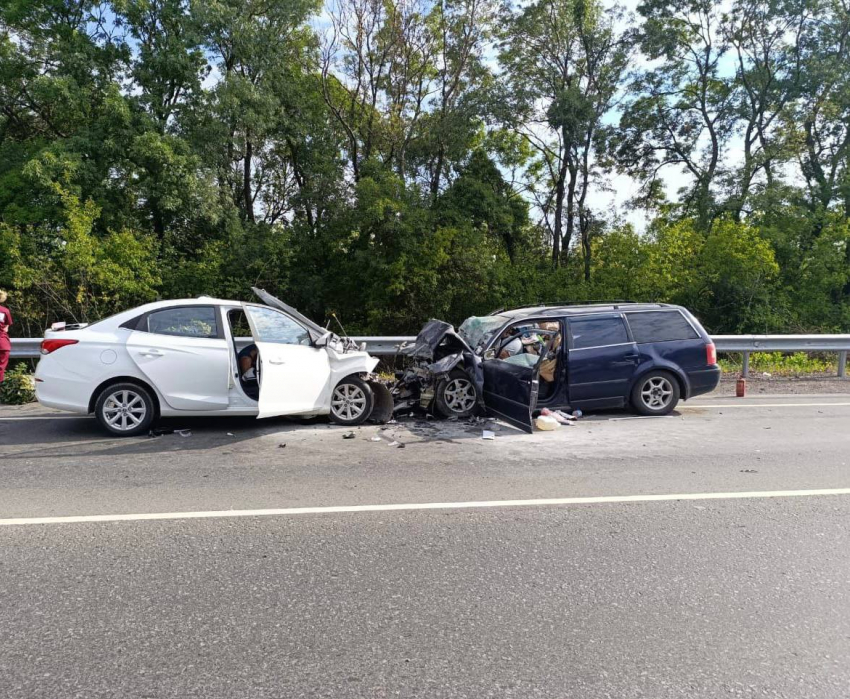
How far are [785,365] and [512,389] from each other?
1047 centimetres

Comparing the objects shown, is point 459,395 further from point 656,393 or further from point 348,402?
point 656,393

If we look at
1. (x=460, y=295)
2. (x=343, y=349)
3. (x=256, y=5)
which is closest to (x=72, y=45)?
(x=256, y=5)

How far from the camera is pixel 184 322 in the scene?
7.60 metres

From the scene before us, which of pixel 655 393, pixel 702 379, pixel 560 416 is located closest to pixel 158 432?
pixel 560 416

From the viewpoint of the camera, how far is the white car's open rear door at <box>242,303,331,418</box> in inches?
283

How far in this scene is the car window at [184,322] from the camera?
7.53 meters

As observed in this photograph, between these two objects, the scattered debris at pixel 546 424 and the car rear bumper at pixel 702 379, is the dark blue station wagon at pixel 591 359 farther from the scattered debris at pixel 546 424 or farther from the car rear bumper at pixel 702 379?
the scattered debris at pixel 546 424

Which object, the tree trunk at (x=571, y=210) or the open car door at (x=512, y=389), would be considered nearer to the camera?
the open car door at (x=512, y=389)

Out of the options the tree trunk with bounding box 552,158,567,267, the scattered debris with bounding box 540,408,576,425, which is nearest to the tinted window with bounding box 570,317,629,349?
the scattered debris with bounding box 540,408,576,425

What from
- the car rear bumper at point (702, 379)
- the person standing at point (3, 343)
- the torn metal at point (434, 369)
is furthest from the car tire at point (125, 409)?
the car rear bumper at point (702, 379)

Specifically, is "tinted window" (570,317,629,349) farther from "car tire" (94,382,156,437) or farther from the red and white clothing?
the red and white clothing

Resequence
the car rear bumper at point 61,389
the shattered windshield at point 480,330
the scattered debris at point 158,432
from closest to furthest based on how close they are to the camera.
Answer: the car rear bumper at point 61,389 < the scattered debris at point 158,432 < the shattered windshield at point 480,330

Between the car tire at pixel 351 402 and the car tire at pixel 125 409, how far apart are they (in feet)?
7.31

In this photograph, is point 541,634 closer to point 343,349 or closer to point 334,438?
point 334,438
